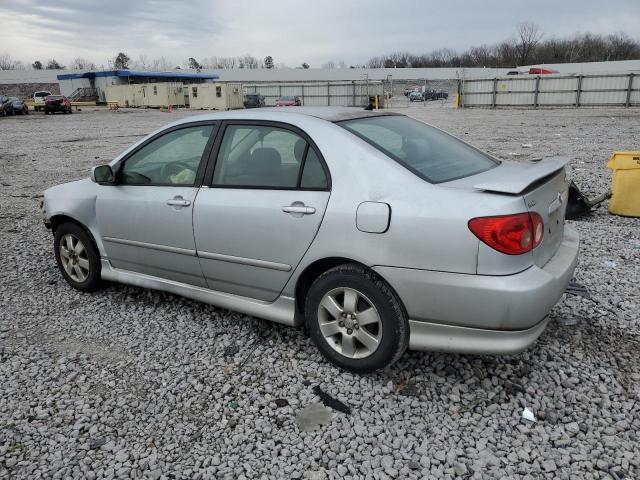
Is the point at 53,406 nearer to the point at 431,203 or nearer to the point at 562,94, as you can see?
the point at 431,203

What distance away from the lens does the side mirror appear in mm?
4057

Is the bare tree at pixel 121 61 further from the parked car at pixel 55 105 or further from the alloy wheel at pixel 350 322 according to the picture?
the alloy wheel at pixel 350 322

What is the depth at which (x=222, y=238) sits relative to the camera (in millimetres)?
3477

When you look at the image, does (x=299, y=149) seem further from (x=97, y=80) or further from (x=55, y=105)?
(x=97, y=80)

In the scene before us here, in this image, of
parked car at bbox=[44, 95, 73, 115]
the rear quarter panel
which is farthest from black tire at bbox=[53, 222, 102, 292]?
parked car at bbox=[44, 95, 73, 115]

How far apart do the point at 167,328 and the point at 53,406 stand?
1.06 metres

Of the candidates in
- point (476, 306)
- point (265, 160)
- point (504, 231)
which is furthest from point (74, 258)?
point (504, 231)

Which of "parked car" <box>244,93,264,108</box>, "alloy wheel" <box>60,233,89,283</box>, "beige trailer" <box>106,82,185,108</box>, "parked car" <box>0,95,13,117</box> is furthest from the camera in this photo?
"beige trailer" <box>106,82,185,108</box>

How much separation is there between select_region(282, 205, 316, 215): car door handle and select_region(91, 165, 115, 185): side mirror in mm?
1748

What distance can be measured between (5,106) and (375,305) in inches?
1653

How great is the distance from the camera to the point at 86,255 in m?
4.50

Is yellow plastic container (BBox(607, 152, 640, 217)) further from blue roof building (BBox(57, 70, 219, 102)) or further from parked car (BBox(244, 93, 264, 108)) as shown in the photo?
blue roof building (BBox(57, 70, 219, 102))

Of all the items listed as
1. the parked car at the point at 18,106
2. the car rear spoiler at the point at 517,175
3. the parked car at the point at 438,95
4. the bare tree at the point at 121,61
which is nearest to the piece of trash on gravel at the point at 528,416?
the car rear spoiler at the point at 517,175

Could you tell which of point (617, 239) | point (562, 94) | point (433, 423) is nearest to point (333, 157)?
point (433, 423)
